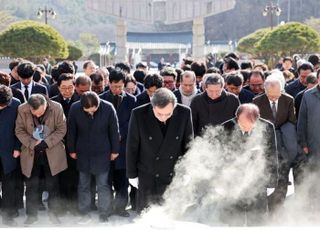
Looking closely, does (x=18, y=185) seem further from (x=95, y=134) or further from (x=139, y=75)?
(x=139, y=75)

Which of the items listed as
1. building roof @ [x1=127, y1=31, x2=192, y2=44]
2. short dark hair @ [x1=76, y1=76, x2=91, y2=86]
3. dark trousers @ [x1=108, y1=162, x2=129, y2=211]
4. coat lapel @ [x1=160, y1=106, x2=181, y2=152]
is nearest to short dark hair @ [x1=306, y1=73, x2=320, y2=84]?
dark trousers @ [x1=108, y1=162, x2=129, y2=211]

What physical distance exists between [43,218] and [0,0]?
110 meters

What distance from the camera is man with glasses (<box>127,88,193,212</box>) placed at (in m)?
5.61

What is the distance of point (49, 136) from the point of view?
22.9 feet

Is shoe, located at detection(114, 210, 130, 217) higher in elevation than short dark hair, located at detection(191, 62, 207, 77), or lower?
lower

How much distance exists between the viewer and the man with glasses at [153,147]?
5605 millimetres

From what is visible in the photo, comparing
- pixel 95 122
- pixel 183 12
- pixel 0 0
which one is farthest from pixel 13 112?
pixel 0 0

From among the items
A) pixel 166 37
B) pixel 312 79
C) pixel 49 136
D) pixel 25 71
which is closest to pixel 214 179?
pixel 49 136

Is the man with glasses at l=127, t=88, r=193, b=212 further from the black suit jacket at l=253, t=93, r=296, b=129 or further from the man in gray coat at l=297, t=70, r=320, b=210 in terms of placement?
the man in gray coat at l=297, t=70, r=320, b=210

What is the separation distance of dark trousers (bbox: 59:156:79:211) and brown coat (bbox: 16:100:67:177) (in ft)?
1.63

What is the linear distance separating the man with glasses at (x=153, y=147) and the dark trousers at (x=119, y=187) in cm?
189

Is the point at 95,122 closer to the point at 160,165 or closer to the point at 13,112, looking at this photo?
the point at 13,112

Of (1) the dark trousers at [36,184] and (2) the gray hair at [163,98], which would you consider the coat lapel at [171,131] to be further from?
(1) the dark trousers at [36,184]

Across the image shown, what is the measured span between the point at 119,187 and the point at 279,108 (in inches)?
88.7
